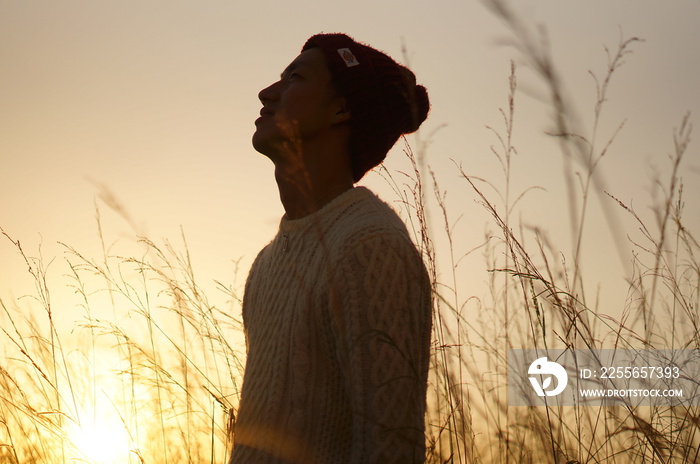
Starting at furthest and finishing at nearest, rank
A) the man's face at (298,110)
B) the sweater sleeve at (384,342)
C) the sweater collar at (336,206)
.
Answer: the man's face at (298,110)
the sweater collar at (336,206)
the sweater sleeve at (384,342)

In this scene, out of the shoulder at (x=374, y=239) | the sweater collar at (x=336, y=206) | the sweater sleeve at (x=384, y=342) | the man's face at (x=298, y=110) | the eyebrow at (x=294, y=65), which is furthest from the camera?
the eyebrow at (x=294, y=65)

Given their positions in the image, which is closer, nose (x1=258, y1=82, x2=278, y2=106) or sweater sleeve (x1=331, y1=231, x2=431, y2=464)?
sweater sleeve (x1=331, y1=231, x2=431, y2=464)

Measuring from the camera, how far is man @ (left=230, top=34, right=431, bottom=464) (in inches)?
45.1

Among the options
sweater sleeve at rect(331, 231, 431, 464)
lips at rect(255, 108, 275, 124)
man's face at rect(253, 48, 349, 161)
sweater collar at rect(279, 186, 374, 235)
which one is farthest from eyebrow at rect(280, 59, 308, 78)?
sweater sleeve at rect(331, 231, 431, 464)

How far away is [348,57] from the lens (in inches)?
65.1

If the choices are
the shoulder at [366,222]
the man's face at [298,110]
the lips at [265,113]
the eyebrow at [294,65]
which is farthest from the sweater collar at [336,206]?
the eyebrow at [294,65]

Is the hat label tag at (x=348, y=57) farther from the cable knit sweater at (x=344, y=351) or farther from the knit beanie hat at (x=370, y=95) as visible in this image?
the cable knit sweater at (x=344, y=351)

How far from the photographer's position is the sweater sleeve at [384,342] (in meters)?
1.12

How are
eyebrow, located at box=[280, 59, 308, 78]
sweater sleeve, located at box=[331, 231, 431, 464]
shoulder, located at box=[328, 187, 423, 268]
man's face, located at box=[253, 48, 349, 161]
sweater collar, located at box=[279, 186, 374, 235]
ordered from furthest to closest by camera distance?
eyebrow, located at box=[280, 59, 308, 78], man's face, located at box=[253, 48, 349, 161], sweater collar, located at box=[279, 186, 374, 235], shoulder, located at box=[328, 187, 423, 268], sweater sleeve, located at box=[331, 231, 431, 464]

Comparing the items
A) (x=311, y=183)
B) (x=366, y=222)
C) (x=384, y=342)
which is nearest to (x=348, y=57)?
(x=311, y=183)

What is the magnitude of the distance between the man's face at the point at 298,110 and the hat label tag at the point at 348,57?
50mm

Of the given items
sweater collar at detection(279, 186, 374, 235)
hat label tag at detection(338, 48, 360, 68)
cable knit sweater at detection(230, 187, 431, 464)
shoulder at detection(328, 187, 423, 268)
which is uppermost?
hat label tag at detection(338, 48, 360, 68)

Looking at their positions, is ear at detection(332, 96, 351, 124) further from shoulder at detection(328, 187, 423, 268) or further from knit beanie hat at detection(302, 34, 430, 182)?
shoulder at detection(328, 187, 423, 268)

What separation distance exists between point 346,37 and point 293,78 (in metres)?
0.20
